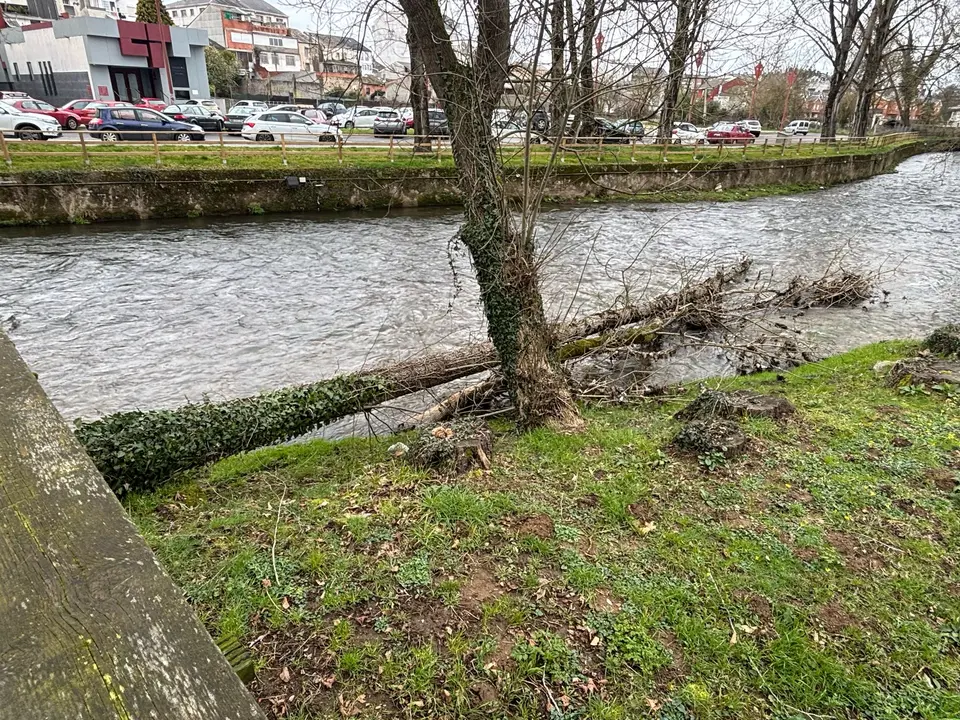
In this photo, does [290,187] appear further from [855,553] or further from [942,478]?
[855,553]

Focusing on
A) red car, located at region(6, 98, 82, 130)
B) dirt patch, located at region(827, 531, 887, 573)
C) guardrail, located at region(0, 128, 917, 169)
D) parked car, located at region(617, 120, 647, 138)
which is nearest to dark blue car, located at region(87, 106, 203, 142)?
→ guardrail, located at region(0, 128, 917, 169)

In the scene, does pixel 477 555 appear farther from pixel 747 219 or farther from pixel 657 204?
pixel 657 204

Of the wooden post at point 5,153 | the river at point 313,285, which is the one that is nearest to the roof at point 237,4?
the wooden post at point 5,153

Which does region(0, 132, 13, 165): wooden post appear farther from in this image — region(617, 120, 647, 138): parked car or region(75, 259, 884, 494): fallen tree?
region(617, 120, 647, 138): parked car

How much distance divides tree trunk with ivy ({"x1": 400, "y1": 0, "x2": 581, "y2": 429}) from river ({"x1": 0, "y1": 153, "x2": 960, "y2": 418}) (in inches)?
34.3

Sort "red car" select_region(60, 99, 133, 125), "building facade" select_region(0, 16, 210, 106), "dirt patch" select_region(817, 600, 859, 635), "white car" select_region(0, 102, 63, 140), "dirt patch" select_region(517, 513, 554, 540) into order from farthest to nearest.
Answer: "building facade" select_region(0, 16, 210, 106) < "red car" select_region(60, 99, 133, 125) < "white car" select_region(0, 102, 63, 140) < "dirt patch" select_region(517, 513, 554, 540) < "dirt patch" select_region(817, 600, 859, 635)

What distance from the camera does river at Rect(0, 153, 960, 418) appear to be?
9.50 metres

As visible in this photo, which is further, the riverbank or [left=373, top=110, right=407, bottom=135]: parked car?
[left=373, top=110, right=407, bottom=135]: parked car

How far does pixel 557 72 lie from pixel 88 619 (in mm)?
6484

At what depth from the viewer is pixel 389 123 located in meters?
31.7

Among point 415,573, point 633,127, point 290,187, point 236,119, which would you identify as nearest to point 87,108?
point 236,119

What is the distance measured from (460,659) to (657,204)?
2424cm

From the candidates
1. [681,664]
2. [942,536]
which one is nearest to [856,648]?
[681,664]

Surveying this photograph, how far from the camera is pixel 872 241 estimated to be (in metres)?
18.5
